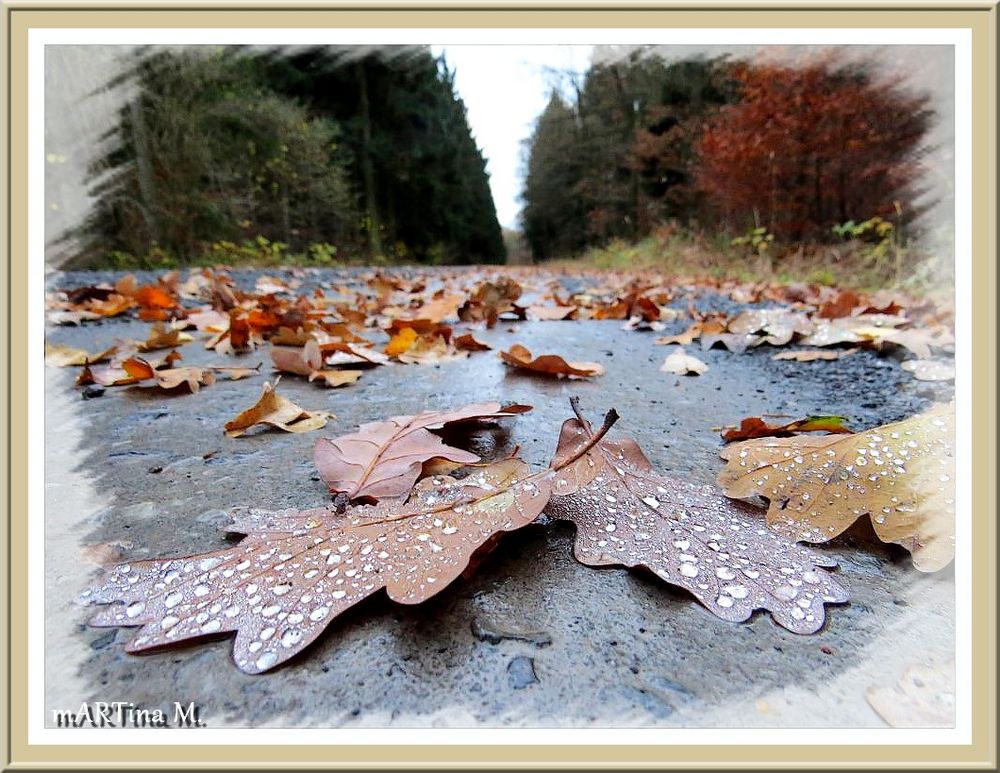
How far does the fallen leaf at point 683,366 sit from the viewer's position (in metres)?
1.67

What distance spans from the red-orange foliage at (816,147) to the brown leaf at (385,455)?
24.5ft

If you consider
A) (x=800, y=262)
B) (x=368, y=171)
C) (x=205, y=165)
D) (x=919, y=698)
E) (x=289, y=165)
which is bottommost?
(x=919, y=698)

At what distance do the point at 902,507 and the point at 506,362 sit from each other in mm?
1070

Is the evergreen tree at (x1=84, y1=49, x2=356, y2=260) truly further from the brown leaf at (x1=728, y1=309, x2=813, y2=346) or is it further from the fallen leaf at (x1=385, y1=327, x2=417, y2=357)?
the brown leaf at (x1=728, y1=309, x2=813, y2=346)

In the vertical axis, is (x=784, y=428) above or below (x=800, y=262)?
below

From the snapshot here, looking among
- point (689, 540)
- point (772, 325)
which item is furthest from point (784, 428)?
point (772, 325)

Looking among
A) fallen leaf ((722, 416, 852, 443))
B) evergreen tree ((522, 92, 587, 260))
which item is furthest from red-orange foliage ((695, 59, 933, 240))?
evergreen tree ((522, 92, 587, 260))

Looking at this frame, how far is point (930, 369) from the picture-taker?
153 centimetres

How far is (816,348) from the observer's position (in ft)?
6.28

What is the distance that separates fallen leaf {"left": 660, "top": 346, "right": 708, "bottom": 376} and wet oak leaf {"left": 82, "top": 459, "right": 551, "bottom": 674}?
3.63ft

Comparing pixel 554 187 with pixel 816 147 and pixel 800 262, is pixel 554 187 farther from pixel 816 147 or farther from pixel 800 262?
pixel 800 262

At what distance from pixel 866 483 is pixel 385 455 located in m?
0.63

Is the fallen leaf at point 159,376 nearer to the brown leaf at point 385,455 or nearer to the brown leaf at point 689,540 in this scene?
the brown leaf at point 385,455

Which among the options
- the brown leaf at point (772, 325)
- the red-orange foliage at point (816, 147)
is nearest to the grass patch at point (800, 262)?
the brown leaf at point (772, 325)
